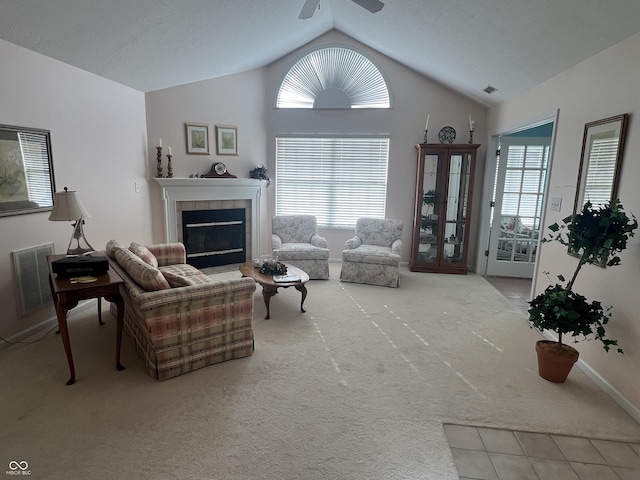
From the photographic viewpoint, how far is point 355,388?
2.58 metres

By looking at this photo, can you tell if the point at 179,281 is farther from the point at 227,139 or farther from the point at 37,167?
the point at 227,139

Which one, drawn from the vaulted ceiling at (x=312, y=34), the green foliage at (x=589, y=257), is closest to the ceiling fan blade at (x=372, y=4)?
the vaulted ceiling at (x=312, y=34)

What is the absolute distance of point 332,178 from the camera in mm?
6074

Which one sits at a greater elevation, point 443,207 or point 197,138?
point 197,138

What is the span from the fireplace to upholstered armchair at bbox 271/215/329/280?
676 millimetres

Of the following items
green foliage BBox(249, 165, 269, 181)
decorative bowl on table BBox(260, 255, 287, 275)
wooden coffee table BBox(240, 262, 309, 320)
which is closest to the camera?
wooden coffee table BBox(240, 262, 309, 320)

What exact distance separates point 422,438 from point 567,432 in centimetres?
91

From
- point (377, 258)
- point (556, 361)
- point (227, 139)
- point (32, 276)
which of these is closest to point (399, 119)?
point (377, 258)

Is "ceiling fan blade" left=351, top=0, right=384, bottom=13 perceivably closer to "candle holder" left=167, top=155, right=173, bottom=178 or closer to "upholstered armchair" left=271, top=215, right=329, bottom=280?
"upholstered armchair" left=271, top=215, right=329, bottom=280

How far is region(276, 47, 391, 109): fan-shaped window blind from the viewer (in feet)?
A: 18.6

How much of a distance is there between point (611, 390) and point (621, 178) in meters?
1.51

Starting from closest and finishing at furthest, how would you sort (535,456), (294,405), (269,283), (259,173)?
(535,456)
(294,405)
(269,283)
(259,173)

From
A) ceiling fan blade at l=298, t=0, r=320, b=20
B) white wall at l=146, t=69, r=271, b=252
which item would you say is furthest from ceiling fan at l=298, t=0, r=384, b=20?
white wall at l=146, t=69, r=271, b=252

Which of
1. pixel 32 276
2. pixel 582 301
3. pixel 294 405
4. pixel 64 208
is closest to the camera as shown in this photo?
pixel 294 405
